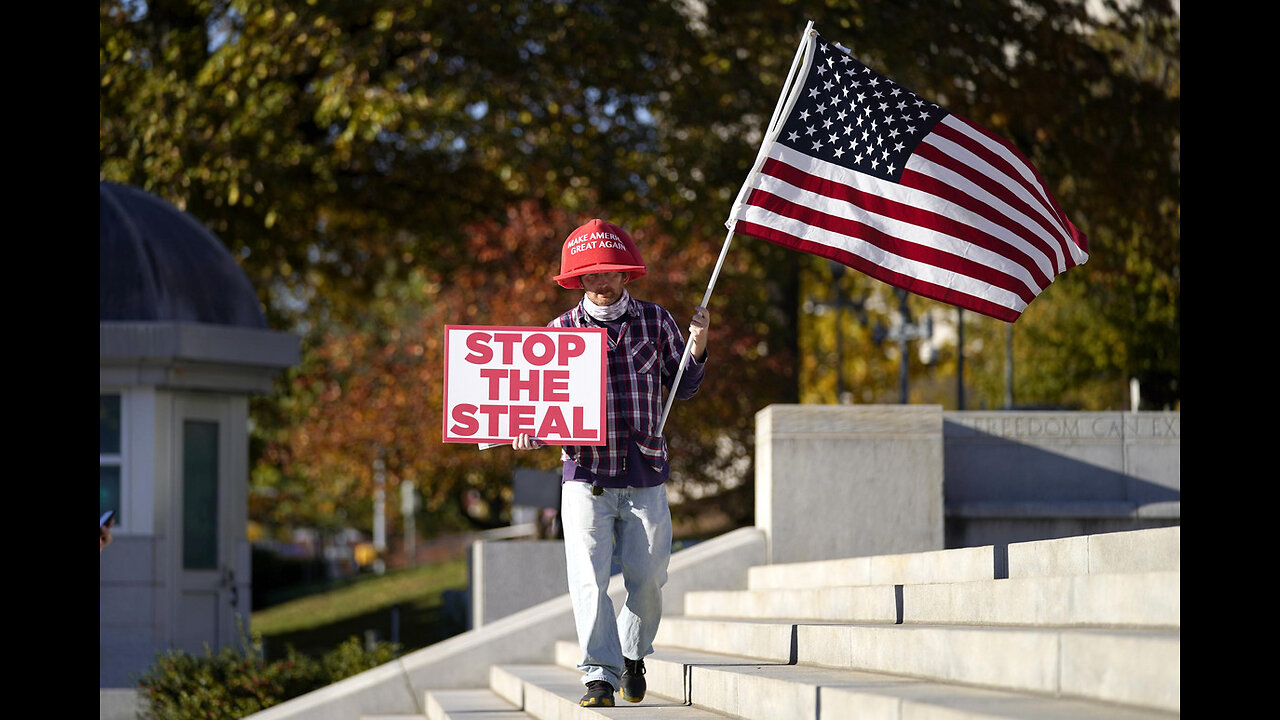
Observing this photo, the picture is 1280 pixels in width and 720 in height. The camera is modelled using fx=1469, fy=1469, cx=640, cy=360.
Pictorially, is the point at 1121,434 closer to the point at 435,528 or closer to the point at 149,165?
the point at 149,165

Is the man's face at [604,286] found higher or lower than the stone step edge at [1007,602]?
higher

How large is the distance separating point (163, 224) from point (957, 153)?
1049 cm

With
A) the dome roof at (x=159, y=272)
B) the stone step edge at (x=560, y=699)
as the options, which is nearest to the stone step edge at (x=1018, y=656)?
the stone step edge at (x=560, y=699)

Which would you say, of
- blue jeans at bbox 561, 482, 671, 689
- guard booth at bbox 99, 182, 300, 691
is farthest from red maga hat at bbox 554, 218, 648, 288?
guard booth at bbox 99, 182, 300, 691

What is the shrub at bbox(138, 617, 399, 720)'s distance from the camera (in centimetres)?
1134

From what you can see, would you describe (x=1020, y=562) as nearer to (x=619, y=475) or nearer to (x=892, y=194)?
(x=892, y=194)

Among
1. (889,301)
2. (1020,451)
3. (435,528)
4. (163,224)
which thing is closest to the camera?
(1020,451)

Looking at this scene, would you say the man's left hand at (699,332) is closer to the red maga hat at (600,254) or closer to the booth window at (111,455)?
the red maga hat at (600,254)

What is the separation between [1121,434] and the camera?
11.2 meters

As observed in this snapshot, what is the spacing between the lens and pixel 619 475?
656 cm

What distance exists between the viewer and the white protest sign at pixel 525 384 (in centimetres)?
634

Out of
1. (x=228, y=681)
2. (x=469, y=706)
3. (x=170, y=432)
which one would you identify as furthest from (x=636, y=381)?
(x=170, y=432)

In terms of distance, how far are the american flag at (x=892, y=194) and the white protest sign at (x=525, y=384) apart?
1163 millimetres
